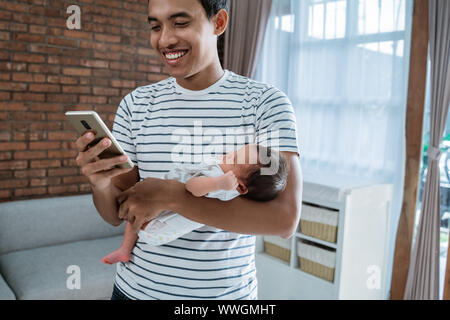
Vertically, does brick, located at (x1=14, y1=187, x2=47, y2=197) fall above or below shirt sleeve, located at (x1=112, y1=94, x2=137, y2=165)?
below

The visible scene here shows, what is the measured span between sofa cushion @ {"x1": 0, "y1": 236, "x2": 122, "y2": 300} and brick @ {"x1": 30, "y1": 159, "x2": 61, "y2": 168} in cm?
59

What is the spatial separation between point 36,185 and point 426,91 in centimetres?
269

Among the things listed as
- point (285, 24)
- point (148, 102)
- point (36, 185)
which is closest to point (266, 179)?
point (148, 102)

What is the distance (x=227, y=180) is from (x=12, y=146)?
7.76ft

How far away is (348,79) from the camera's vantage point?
2.79 meters

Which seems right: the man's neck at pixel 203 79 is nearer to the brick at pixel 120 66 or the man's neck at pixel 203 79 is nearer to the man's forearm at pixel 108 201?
the man's forearm at pixel 108 201

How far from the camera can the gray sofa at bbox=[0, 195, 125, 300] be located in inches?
87.8

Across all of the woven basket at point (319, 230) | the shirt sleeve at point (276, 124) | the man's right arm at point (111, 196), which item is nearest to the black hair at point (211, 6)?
the shirt sleeve at point (276, 124)

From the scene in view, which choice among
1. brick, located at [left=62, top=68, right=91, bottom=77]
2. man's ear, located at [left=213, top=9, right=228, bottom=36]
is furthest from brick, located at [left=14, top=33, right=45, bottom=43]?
man's ear, located at [left=213, top=9, right=228, bottom=36]

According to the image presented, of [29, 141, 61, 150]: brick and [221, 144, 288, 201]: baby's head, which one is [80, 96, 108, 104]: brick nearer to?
[29, 141, 61, 150]: brick

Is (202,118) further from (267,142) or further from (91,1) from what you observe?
(91,1)

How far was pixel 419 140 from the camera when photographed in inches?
96.5

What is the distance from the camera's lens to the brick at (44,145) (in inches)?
110

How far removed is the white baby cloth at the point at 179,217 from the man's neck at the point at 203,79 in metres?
0.19
